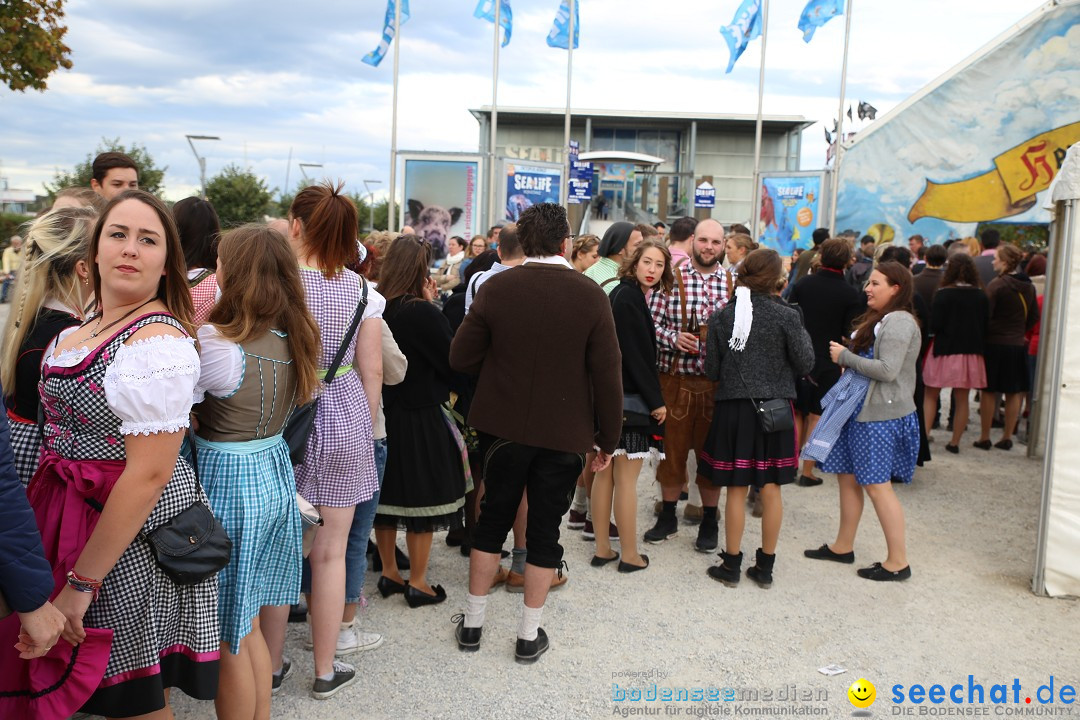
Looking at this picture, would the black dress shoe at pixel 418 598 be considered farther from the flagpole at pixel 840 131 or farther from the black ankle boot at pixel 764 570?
the flagpole at pixel 840 131

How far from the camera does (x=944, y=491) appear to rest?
21.6ft

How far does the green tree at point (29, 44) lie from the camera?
30.4ft

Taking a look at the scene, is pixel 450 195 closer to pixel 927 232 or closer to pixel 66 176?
pixel 927 232

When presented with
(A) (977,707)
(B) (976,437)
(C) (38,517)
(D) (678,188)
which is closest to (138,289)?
(C) (38,517)

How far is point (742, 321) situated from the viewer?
4.49 metres

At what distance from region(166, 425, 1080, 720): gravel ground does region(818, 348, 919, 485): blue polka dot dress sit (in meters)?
0.63

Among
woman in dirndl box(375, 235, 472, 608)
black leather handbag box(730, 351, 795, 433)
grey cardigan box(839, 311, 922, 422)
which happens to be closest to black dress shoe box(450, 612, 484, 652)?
woman in dirndl box(375, 235, 472, 608)

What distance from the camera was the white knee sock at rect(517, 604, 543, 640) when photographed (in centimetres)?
367

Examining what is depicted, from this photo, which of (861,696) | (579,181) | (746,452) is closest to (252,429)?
(861,696)

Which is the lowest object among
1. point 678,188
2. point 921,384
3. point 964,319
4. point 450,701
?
point 450,701

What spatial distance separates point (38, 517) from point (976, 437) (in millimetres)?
8927

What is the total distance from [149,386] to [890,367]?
12.9 ft

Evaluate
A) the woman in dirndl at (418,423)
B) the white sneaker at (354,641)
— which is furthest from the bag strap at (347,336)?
the white sneaker at (354,641)

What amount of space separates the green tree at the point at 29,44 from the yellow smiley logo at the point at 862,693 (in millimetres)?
10610
